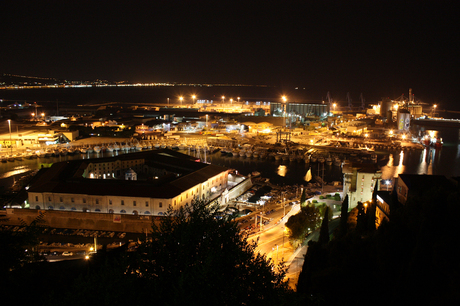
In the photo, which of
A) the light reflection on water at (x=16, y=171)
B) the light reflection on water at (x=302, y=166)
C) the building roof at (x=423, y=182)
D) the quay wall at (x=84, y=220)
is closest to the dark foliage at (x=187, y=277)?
the building roof at (x=423, y=182)

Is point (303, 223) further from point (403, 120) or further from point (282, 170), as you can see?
point (403, 120)

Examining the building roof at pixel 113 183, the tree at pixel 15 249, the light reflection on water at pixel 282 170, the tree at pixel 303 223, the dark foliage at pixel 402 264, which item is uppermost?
the tree at pixel 15 249

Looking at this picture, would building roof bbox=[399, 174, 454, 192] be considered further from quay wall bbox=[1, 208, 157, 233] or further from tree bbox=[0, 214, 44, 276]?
tree bbox=[0, 214, 44, 276]

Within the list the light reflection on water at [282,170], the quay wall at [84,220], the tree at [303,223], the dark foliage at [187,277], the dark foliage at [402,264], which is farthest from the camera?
the light reflection on water at [282,170]

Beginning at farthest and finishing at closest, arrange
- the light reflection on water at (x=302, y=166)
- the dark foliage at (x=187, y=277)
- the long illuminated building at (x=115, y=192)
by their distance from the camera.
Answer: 1. the light reflection on water at (x=302, y=166)
2. the long illuminated building at (x=115, y=192)
3. the dark foliage at (x=187, y=277)

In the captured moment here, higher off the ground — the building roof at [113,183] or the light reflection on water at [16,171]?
the building roof at [113,183]

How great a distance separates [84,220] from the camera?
5.51 metres

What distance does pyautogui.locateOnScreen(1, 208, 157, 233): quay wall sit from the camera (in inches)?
214

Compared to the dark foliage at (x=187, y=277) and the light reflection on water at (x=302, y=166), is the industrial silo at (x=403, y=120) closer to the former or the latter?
the light reflection on water at (x=302, y=166)

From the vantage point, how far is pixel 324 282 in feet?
9.23

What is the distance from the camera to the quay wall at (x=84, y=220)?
5.43m

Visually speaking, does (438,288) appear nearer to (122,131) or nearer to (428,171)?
(428,171)

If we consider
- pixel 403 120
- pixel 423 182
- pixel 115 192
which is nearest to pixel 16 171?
pixel 115 192

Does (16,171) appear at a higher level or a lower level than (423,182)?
lower
